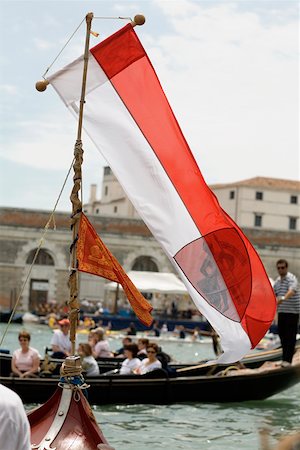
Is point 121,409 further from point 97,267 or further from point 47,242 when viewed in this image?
point 47,242

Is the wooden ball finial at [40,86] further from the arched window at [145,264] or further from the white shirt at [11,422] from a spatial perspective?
the arched window at [145,264]

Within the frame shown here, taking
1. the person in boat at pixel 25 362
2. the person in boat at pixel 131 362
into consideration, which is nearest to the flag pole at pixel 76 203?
the person in boat at pixel 25 362

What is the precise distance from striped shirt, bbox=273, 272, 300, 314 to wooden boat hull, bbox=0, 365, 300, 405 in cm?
62

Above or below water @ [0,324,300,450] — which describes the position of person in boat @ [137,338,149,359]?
above

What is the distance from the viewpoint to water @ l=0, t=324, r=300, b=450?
718 cm

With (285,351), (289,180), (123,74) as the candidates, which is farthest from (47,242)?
(123,74)

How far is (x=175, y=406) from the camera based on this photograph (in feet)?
29.1

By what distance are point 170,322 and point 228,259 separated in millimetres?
23316

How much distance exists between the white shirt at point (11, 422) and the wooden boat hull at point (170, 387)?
631cm

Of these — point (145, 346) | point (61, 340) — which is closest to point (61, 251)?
point (145, 346)

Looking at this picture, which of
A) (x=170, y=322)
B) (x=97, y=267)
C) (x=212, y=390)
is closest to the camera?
(x=97, y=267)

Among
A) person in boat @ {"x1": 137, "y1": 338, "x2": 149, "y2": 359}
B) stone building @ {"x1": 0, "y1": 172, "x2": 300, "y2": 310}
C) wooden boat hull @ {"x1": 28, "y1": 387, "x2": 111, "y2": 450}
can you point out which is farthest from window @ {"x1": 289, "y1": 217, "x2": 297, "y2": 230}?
wooden boat hull @ {"x1": 28, "y1": 387, "x2": 111, "y2": 450}

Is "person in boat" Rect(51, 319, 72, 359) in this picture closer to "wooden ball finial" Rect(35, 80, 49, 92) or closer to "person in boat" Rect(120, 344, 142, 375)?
"person in boat" Rect(120, 344, 142, 375)

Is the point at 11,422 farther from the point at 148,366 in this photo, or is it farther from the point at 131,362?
the point at 131,362
